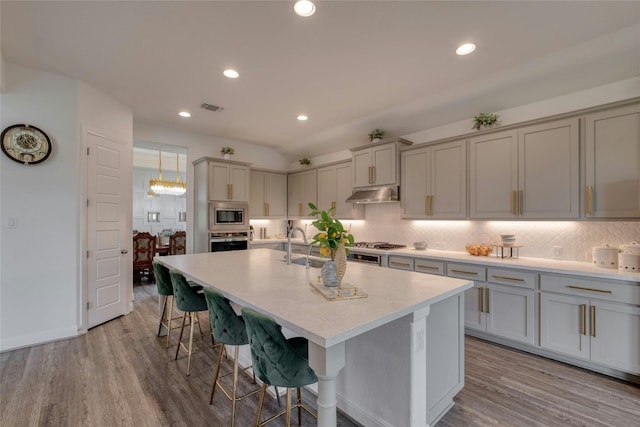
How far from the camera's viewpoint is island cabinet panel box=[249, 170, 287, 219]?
19.2 ft

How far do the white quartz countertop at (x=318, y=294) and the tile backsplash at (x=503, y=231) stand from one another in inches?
75.3

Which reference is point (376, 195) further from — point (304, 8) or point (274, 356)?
point (274, 356)

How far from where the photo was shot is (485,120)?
3.46m

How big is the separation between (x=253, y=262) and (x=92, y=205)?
7.39 feet

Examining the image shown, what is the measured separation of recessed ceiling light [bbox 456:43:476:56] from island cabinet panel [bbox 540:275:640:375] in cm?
224

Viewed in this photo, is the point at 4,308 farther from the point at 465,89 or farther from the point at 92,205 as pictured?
the point at 465,89

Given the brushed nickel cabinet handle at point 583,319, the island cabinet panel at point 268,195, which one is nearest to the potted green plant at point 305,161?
the island cabinet panel at point 268,195

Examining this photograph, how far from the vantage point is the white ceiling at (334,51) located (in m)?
2.14

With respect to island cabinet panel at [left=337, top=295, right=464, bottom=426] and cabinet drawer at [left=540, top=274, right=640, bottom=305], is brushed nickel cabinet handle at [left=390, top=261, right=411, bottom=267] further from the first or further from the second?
island cabinet panel at [left=337, top=295, right=464, bottom=426]

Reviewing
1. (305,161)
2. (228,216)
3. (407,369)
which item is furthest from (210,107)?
(407,369)

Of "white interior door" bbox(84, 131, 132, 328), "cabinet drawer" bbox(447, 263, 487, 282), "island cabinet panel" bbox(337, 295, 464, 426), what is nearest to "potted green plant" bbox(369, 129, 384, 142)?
"cabinet drawer" bbox(447, 263, 487, 282)

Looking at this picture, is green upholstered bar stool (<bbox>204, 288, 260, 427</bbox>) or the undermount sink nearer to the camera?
green upholstered bar stool (<bbox>204, 288, 260, 427</bbox>)

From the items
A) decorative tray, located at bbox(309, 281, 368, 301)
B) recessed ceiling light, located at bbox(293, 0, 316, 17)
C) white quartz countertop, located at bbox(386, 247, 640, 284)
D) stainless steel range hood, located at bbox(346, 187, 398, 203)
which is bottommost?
white quartz countertop, located at bbox(386, 247, 640, 284)

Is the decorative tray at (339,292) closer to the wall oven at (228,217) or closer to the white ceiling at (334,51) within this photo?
the white ceiling at (334,51)
